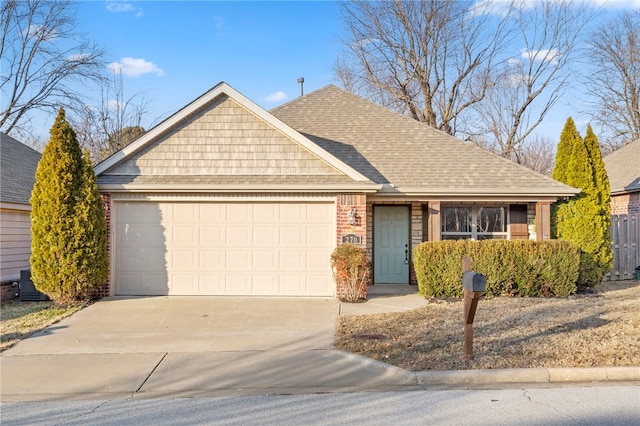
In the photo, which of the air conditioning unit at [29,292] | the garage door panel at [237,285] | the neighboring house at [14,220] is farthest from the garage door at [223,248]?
the neighboring house at [14,220]

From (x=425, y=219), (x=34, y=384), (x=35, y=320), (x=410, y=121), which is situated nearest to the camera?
(x=34, y=384)

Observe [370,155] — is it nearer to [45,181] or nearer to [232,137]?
[232,137]

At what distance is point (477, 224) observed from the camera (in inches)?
542

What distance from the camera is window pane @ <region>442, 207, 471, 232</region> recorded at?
1381 centimetres

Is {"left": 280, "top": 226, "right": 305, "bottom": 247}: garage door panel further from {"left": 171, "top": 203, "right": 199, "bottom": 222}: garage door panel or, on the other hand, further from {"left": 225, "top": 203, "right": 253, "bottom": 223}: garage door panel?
{"left": 171, "top": 203, "right": 199, "bottom": 222}: garage door panel

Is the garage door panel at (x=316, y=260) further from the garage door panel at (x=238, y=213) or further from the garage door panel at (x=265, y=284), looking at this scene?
the garage door panel at (x=238, y=213)

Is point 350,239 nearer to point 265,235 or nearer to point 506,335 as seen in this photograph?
point 265,235

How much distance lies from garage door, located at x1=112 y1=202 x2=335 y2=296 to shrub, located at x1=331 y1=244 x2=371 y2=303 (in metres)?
0.61

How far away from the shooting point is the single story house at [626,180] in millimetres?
17141

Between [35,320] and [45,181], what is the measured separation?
9.56 ft

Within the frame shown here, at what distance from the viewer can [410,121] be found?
15.6m

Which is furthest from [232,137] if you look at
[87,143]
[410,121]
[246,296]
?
[87,143]

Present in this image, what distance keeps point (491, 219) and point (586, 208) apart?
2.31 metres

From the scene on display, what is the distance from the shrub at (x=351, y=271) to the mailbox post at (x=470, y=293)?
449 centimetres
